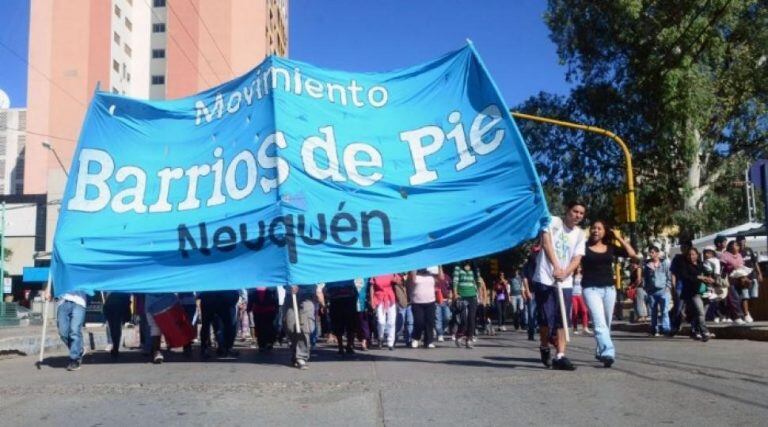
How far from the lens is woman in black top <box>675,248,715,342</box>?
1194cm

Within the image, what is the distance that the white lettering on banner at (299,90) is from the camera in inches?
351

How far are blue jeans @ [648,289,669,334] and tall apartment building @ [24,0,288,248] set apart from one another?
149ft

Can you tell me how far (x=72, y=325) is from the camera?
912 centimetres

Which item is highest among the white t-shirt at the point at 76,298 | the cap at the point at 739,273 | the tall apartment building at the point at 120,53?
the tall apartment building at the point at 120,53

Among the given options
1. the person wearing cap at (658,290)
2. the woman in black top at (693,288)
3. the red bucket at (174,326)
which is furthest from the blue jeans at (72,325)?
the person wearing cap at (658,290)

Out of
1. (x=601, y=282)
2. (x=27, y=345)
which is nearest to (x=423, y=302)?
(x=601, y=282)

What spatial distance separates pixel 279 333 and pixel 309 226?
6035mm

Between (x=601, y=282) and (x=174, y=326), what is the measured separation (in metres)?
5.53

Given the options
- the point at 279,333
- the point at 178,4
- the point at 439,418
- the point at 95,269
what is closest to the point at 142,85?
the point at 178,4

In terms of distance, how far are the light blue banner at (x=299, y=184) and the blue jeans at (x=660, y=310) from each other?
651 centimetres

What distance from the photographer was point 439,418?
17.9 feet

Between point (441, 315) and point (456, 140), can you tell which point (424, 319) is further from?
point (456, 140)

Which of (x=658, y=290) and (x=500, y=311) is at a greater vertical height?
(x=500, y=311)

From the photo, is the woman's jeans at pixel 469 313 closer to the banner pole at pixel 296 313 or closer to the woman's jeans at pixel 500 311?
the banner pole at pixel 296 313
